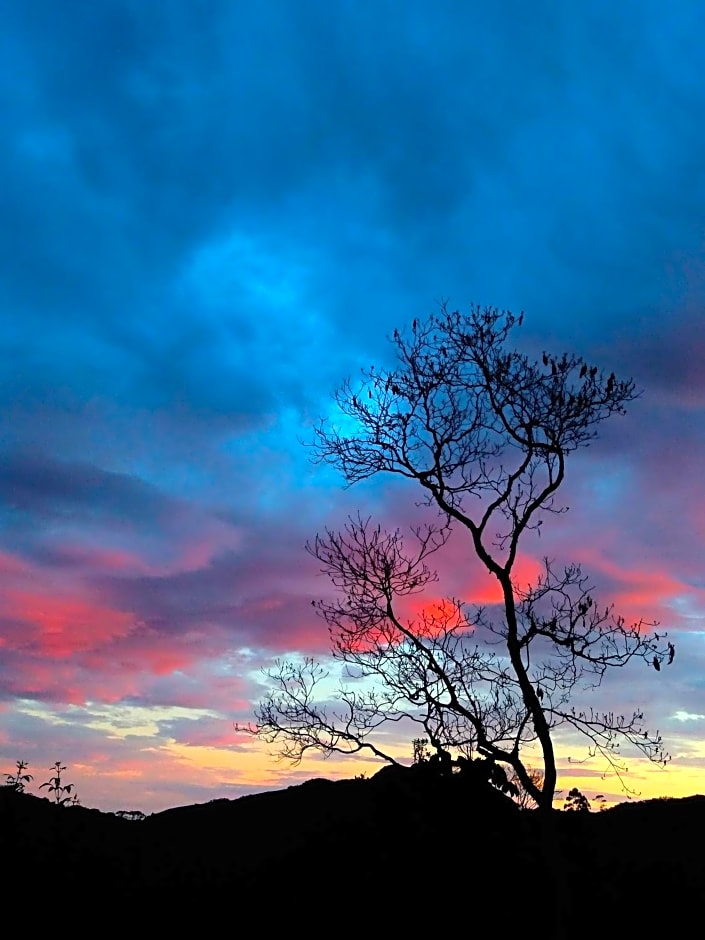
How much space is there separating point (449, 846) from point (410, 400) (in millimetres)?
8495

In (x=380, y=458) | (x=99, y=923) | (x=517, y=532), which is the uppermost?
(x=380, y=458)

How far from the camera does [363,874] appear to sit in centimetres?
1817

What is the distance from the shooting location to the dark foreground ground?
17.6 m

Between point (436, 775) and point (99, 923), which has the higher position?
point (436, 775)

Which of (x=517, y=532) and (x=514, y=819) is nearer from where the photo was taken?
(x=514, y=819)

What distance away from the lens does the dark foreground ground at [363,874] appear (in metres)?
17.6

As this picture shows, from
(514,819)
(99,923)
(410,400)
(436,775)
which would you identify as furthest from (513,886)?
(410,400)

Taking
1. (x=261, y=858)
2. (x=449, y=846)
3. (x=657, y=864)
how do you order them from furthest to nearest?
1. (x=657, y=864)
2. (x=261, y=858)
3. (x=449, y=846)

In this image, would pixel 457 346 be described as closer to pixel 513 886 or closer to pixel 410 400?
pixel 410 400

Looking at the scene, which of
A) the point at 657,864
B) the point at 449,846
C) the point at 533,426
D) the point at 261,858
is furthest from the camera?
the point at 657,864

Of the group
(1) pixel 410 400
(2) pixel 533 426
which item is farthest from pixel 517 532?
(1) pixel 410 400

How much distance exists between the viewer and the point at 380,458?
66.0 ft

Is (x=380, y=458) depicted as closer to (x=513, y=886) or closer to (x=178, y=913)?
(x=513, y=886)

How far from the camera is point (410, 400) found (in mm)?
19844
